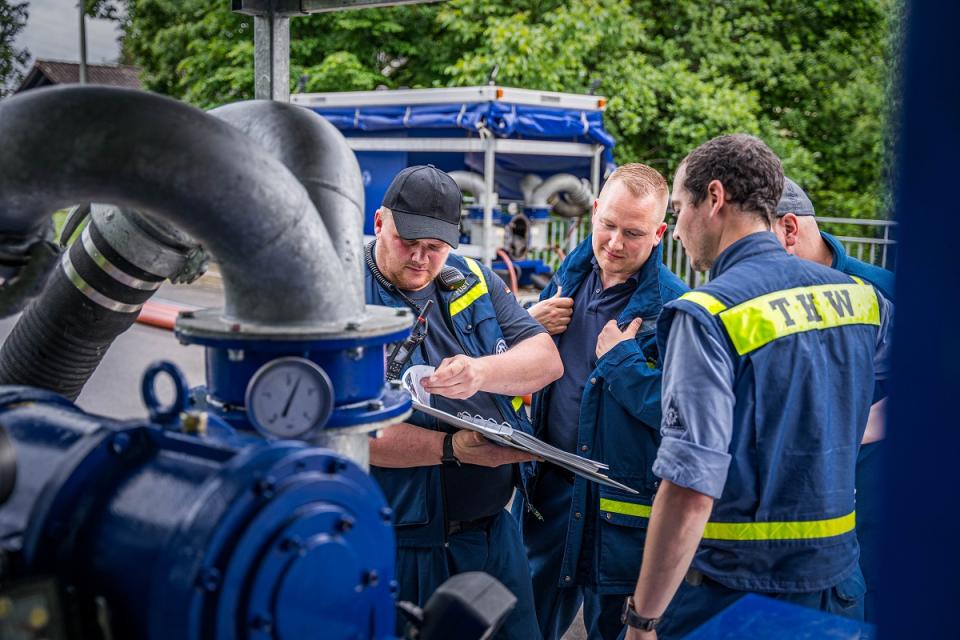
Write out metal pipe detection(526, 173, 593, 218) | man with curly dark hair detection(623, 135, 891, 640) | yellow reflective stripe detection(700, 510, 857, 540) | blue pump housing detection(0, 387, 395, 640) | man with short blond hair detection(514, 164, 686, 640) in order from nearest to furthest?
blue pump housing detection(0, 387, 395, 640) → man with curly dark hair detection(623, 135, 891, 640) → yellow reflective stripe detection(700, 510, 857, 540) → man with short blond hair detection(514, 164, 686, 640) → metal pipe detection(526, 173, 593, 218)

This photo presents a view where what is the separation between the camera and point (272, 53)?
3.04 m

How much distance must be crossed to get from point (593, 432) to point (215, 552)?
6.47ft

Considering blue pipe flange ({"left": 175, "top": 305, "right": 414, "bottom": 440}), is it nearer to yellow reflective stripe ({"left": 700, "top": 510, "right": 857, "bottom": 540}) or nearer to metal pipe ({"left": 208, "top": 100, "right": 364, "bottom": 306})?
metal pipe ({"left": 208, "top": 100, "right": 364, "bottom": 306})

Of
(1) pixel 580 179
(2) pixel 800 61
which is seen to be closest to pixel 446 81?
(1) pixel 580 179

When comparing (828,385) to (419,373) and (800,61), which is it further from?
(800,61)

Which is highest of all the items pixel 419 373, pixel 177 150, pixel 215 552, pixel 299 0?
pixel 299 0

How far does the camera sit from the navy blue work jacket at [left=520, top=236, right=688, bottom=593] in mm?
2891

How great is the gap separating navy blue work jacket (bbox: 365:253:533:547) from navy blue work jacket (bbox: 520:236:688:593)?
231 millimetres

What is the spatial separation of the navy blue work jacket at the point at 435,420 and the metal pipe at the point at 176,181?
1.34m

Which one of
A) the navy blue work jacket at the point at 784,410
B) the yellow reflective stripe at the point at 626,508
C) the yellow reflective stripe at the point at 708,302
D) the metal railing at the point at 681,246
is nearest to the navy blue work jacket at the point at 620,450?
the yellow reflective stripe at the point at 626,508

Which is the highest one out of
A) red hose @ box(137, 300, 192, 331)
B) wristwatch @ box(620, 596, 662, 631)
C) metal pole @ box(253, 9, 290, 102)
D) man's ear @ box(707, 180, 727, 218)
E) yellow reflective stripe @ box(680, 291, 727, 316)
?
metal pole @ box(253, 9, 290, 102)

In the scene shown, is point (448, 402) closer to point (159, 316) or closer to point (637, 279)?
point (637, 279)

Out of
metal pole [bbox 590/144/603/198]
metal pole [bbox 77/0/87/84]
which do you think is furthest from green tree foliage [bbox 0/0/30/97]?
metal pole [bbox 77/0/87/84]

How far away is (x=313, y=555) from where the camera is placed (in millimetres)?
1248
